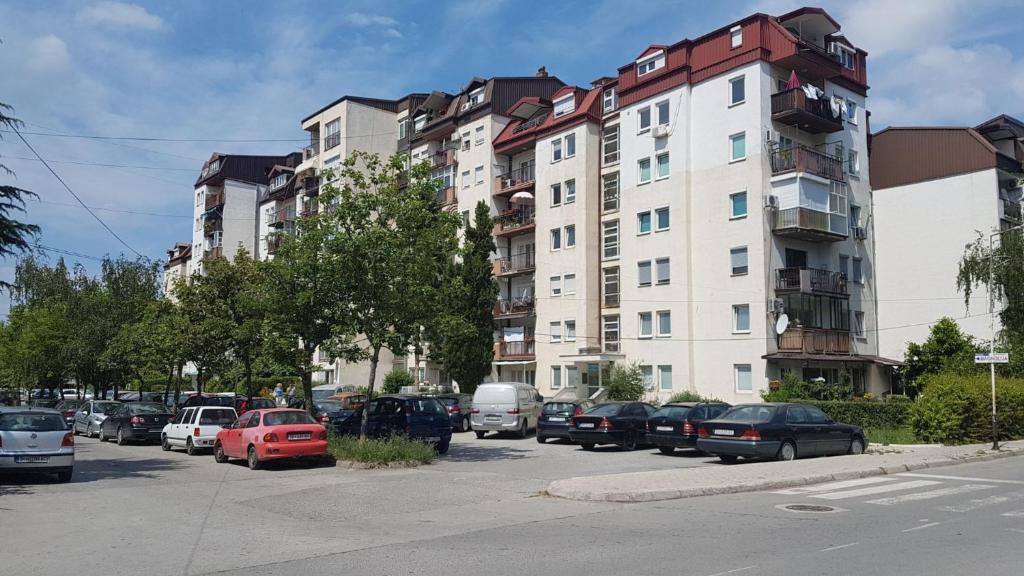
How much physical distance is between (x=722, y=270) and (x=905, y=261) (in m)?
11.3

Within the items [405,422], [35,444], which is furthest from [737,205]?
[35,444]

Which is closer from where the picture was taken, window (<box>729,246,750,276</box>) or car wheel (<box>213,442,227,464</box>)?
car wheel (<box>213,442,227,464</box>)

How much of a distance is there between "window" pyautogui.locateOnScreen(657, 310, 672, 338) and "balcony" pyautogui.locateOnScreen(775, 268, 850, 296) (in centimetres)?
564

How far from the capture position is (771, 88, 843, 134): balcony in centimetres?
3683

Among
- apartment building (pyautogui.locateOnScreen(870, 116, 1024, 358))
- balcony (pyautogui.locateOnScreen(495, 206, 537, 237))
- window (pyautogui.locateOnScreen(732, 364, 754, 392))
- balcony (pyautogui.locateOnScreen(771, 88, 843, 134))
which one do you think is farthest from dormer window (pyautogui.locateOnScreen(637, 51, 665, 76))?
window (pyautogui.locateOnScreen(732, 364, 754, 392))

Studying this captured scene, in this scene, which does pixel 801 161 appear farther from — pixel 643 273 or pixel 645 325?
pixel 645 325

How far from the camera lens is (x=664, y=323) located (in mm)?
40906

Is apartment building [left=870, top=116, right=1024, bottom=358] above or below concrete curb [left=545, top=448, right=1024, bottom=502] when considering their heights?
above

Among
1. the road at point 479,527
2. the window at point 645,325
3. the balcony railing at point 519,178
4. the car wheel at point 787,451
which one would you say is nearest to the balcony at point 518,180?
the balcony railing at point 519,178

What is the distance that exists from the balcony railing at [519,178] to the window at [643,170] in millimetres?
8075

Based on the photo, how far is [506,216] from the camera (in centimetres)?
5062

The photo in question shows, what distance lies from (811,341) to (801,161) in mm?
8017

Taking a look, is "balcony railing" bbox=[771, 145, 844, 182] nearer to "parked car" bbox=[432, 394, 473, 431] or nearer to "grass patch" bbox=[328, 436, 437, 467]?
"parked car" bbox=[432, 394, 473, 431]

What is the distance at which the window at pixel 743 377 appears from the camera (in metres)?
36.9
